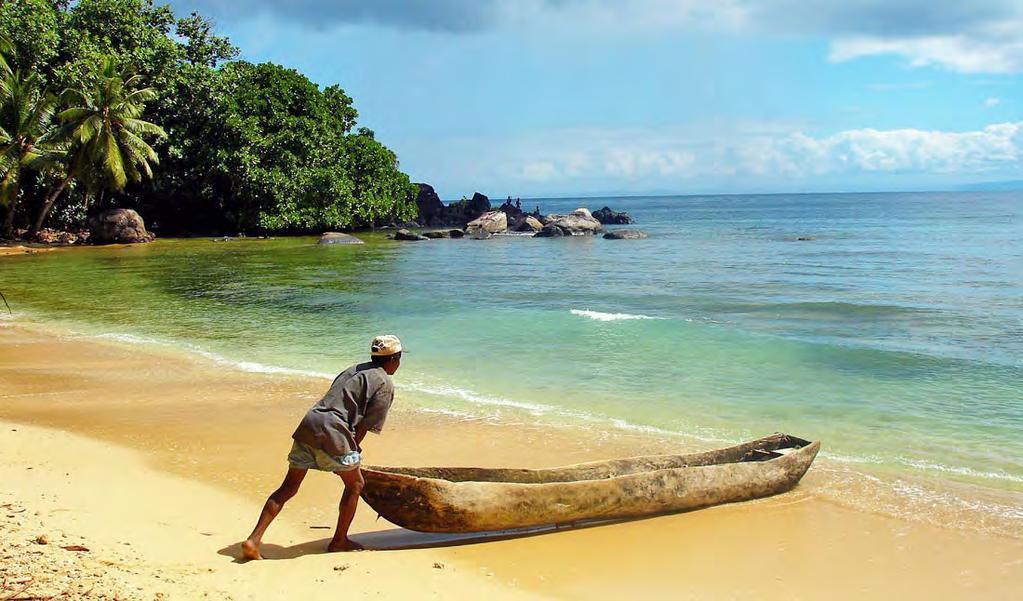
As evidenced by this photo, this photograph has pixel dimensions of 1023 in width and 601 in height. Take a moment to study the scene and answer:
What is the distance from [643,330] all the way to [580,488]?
400 inches

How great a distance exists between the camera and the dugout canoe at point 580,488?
5457 millimetres

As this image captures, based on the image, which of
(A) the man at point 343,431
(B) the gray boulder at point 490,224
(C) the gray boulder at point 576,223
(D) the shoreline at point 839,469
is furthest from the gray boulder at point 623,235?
(A) the man at point 343,431

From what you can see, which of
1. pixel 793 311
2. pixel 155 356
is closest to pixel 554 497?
pixel 155 356

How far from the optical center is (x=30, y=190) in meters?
36.6

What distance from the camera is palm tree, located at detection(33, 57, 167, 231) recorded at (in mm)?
32406

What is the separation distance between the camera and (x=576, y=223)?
49.1 m

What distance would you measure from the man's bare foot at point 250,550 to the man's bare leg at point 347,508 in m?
0.49

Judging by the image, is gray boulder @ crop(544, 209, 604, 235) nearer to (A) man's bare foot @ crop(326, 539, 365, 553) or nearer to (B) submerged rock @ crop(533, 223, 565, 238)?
(B) submerged rock @ crop(533, 223, 565, 238)

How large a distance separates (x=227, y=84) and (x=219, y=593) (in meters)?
40.0

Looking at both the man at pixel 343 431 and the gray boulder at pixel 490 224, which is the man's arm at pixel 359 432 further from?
the gray boulder at pixel 490 224

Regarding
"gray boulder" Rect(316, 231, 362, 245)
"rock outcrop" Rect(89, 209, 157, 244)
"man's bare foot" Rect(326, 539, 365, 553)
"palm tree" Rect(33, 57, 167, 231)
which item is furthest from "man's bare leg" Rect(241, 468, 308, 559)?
"rock outcrop" Rect(89, 209, 157, 244)

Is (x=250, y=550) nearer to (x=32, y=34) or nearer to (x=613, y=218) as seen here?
(x=32, y=34)

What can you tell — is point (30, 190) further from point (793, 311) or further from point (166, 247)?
point (793, 311)

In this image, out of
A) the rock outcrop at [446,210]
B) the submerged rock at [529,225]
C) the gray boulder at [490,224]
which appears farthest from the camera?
the rock outcrop at [446,210]
